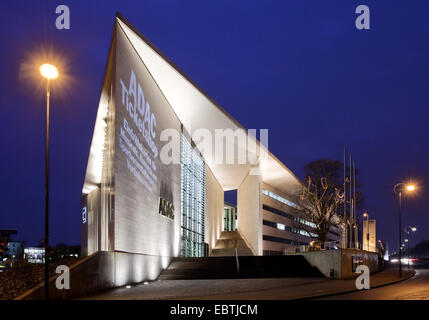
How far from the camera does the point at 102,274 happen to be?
17406 millimetres

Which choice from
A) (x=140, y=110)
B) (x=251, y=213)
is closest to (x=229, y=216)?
(x=251, y=213)

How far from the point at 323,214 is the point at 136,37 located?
2505 cm

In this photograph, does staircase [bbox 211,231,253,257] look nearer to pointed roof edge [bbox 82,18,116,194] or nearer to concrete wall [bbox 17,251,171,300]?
pointed roof edge [bbox 82,18,116,194]

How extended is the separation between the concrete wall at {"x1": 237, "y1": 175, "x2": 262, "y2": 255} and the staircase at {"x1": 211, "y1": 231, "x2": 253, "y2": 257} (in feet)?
2.65

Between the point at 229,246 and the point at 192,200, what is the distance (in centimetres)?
2122

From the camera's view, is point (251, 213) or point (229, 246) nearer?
point (251, 213)

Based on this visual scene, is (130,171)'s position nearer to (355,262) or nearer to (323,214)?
(355,262)

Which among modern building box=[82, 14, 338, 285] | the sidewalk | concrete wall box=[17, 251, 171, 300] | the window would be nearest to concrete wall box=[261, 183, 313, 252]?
the window

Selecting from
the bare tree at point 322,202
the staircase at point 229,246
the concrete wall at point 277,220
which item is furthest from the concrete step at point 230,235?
the bare tree at point 322,202

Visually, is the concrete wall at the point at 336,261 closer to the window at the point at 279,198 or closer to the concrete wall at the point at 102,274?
the concrete wall at the point at 102,274

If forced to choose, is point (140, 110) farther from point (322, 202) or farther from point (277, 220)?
point (277, 220)

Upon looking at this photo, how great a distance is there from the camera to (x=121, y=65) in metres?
20.0

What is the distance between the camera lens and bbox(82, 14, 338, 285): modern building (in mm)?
19859

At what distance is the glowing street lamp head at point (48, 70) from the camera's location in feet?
36.7
